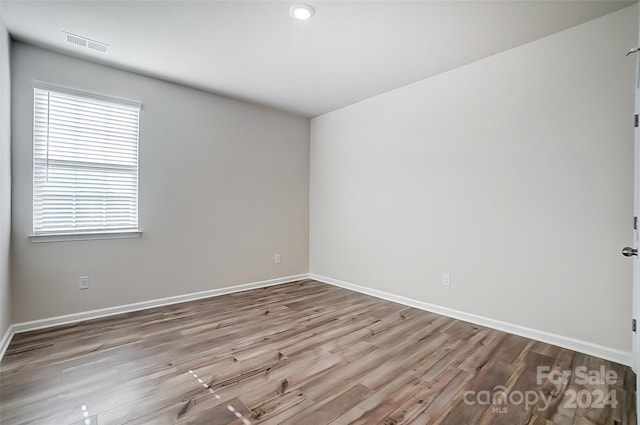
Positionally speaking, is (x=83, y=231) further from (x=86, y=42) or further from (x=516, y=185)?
(x=516, y=185)

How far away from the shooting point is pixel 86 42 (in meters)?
2.73

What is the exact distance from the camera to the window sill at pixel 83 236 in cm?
284

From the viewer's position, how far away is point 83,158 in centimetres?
305

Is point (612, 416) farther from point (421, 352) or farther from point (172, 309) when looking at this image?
point (172, 309)

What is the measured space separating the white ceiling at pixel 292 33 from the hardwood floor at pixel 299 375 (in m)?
2.68

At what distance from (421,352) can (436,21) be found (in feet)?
8.85

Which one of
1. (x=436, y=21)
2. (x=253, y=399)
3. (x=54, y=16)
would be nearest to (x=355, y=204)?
(x=436, y=21)

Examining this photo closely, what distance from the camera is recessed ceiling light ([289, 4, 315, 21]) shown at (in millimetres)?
2240

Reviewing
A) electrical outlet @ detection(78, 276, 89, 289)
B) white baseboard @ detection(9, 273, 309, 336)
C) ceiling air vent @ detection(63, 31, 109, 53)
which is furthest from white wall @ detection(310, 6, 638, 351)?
electrical outlet @ detection(78, 276, 89, 289)

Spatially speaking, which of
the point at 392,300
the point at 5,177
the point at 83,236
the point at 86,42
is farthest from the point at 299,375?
the point at 86,42

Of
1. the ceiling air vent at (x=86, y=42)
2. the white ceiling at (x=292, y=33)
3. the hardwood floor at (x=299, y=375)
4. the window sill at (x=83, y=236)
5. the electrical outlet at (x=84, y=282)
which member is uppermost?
the white ceiling at (x=292, y=33)

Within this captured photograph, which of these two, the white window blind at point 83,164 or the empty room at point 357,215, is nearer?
the empty room at point 357,215

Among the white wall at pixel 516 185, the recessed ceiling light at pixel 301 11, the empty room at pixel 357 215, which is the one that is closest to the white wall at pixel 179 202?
the empty room at pixel 357 215

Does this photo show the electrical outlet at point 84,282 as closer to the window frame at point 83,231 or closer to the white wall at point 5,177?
the window frame at point 83,231
